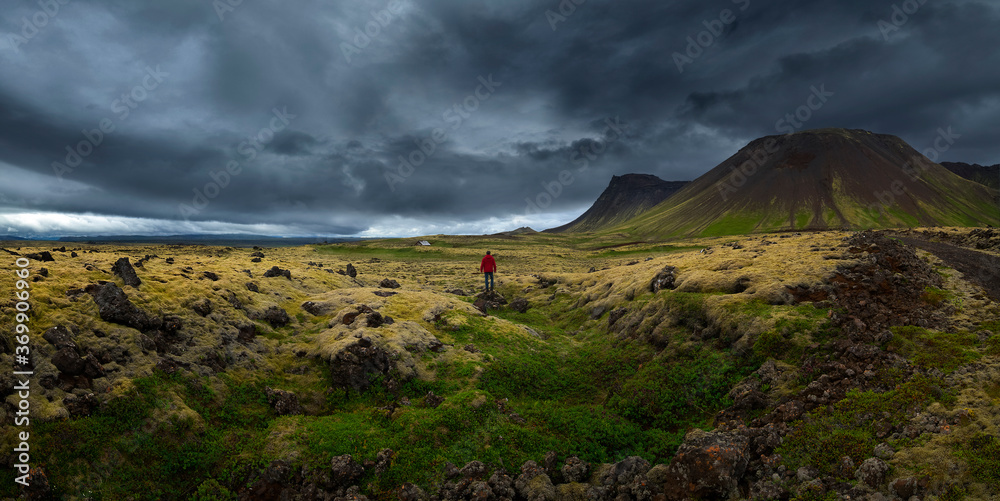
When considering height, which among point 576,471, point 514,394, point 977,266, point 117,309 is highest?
point 977,266

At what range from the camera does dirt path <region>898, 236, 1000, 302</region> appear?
68.1 ft

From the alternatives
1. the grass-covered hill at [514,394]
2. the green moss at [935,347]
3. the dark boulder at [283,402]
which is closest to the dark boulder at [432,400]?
the grass-covered hill at [514,394]

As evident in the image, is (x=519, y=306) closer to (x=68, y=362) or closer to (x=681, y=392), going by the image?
(x=681, y=392)

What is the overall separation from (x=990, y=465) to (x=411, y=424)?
1770cm

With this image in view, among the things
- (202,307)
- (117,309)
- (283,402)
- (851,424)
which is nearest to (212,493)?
(283,402)

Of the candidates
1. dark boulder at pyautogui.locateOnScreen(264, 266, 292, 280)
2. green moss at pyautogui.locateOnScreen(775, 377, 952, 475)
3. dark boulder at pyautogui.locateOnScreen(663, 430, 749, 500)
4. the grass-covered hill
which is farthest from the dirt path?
dark boulder at pyautogui.locateOnScreen(264, 266, 292, 280)

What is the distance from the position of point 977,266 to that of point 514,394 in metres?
31.5

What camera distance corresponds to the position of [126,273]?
821 inches

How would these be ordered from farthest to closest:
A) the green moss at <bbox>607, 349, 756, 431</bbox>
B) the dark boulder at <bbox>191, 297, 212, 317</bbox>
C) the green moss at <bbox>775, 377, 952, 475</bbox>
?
the dark boulder at <bbox>191, 297, 212, 317</bbox> < the green moss at <bbox>607, 349, 756, 431</bbox> < the green moss at <bbox>775, 377, 952, 475</bbox>

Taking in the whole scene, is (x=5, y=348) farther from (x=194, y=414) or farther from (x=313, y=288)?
(x=313, y=288)

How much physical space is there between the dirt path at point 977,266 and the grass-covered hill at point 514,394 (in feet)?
2.27

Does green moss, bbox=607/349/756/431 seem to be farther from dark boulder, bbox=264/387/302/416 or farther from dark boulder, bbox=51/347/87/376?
dark boulder, bbox=51/347/87/376

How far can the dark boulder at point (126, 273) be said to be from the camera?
20.7 m

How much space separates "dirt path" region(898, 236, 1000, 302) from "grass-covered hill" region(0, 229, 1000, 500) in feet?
2.27
